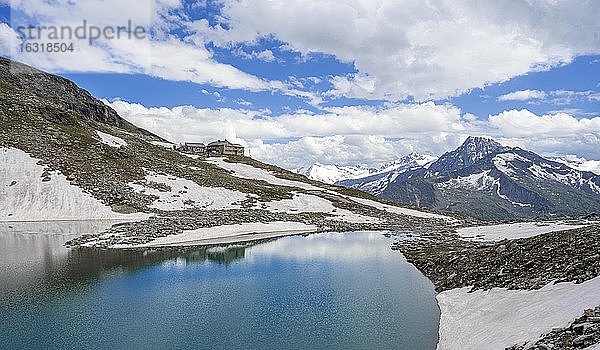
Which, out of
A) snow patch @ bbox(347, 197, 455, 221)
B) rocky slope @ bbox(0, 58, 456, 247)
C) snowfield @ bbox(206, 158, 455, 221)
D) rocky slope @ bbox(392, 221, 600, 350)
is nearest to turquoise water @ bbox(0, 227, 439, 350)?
rocky slope @ bbox(392, 221, 600, 350)

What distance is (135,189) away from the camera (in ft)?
270

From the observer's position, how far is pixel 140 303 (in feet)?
103

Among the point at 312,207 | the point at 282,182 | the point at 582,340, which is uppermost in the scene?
the point at 282,182

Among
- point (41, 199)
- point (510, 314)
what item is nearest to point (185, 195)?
point (41, 199)

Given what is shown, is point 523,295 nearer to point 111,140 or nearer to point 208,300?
point 208,300

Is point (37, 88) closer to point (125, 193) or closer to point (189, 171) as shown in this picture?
point (189, 171)

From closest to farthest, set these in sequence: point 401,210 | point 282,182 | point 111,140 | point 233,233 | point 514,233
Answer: point 514,233, point 233,233, point 401,210, point 282,182, point 111,140

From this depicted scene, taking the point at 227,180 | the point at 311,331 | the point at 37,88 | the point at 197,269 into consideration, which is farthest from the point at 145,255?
the point at 37,88

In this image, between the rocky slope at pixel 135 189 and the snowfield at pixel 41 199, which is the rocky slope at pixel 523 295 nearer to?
the rocky slope at pixel 135 189

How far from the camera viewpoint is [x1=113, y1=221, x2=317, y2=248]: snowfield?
56438 mm

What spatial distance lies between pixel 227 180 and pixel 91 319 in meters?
76.5

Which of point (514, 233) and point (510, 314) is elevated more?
point (514, 233)

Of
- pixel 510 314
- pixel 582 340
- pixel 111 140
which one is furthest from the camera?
pixel 111 140

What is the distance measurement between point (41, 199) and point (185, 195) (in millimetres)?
24132
